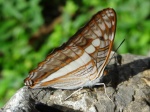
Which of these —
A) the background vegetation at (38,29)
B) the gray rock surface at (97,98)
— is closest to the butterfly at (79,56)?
the gray rock surface at (97,98)

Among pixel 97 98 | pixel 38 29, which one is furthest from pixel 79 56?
pixel 38 29

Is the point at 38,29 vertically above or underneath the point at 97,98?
above

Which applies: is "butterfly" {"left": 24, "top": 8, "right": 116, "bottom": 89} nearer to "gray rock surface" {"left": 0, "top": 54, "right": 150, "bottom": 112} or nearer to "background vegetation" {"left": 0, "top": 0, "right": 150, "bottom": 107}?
"gray rock surface" {"left": 0, "top": 54, "right": 150, "bottom": 112}

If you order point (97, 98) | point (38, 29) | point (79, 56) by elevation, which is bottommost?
point (97, 98)

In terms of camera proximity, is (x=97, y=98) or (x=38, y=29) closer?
(x=97, y=98)

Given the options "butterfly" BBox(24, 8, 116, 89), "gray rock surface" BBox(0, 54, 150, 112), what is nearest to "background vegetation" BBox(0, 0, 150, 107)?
"gray rock surface" BBox(0, 54, 150, 112)

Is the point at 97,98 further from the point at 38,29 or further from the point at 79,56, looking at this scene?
the point at 38,29

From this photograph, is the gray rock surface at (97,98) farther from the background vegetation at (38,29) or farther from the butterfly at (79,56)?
the background vegetation at (38,29)
